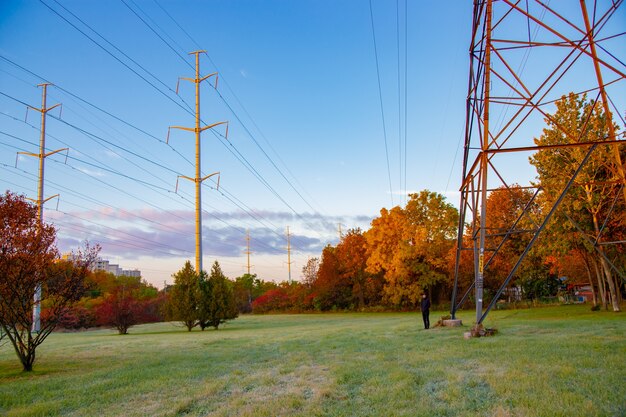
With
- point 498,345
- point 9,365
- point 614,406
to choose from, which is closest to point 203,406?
point 614,406

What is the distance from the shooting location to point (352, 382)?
8477 mm

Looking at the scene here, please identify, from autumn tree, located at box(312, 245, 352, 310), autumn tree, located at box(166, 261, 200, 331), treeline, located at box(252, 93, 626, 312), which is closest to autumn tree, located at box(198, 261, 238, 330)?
autumn tree, located at box(166, 261, 200, 331)

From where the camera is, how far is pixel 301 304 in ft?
210

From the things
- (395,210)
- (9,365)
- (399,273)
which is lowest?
(9,365)

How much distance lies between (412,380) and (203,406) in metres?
3.53

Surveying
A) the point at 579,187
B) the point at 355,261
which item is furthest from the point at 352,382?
the point at 355,261

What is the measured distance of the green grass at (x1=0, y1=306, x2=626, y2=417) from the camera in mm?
6492

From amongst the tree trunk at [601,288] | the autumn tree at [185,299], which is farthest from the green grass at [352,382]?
the tree trunk at [601,288]

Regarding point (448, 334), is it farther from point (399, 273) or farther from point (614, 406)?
point (399, 273)

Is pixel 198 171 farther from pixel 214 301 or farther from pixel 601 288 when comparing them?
pixel 601 288

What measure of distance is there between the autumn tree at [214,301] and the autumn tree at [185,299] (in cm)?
39

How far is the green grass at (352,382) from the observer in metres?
6.49

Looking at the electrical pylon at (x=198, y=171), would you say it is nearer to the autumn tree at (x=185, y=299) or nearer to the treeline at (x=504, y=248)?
the autumn tree at (x=185, y=299)

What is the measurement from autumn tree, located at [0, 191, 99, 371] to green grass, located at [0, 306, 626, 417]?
3.66 ft
